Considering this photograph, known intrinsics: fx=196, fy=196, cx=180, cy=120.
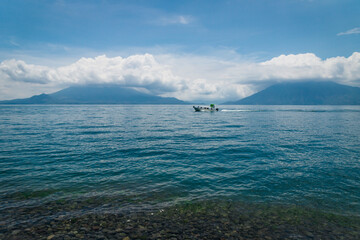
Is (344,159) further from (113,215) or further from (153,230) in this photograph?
(113,215)

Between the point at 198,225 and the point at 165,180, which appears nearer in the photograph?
the point at 198,225

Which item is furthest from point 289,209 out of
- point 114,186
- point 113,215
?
point 114,186

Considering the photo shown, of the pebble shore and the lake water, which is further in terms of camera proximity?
the lake water

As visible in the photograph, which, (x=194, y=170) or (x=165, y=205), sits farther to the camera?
(x=194, y=170)

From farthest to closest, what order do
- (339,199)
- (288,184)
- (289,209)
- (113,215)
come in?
(288,184) → (339,199) → (289,209) → (113,215)

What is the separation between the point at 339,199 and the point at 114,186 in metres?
16.5

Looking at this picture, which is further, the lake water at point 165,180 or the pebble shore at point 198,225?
the lake water at point 165,180

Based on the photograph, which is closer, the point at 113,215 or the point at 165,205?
the point at 113,215

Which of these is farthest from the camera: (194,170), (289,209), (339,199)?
(194,170)

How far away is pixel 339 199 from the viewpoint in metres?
13.6

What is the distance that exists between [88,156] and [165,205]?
52.0ft

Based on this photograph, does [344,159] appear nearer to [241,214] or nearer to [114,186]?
[241,214]

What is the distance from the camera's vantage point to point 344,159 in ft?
77.5

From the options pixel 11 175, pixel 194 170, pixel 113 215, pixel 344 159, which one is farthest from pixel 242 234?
pixel 344 159
